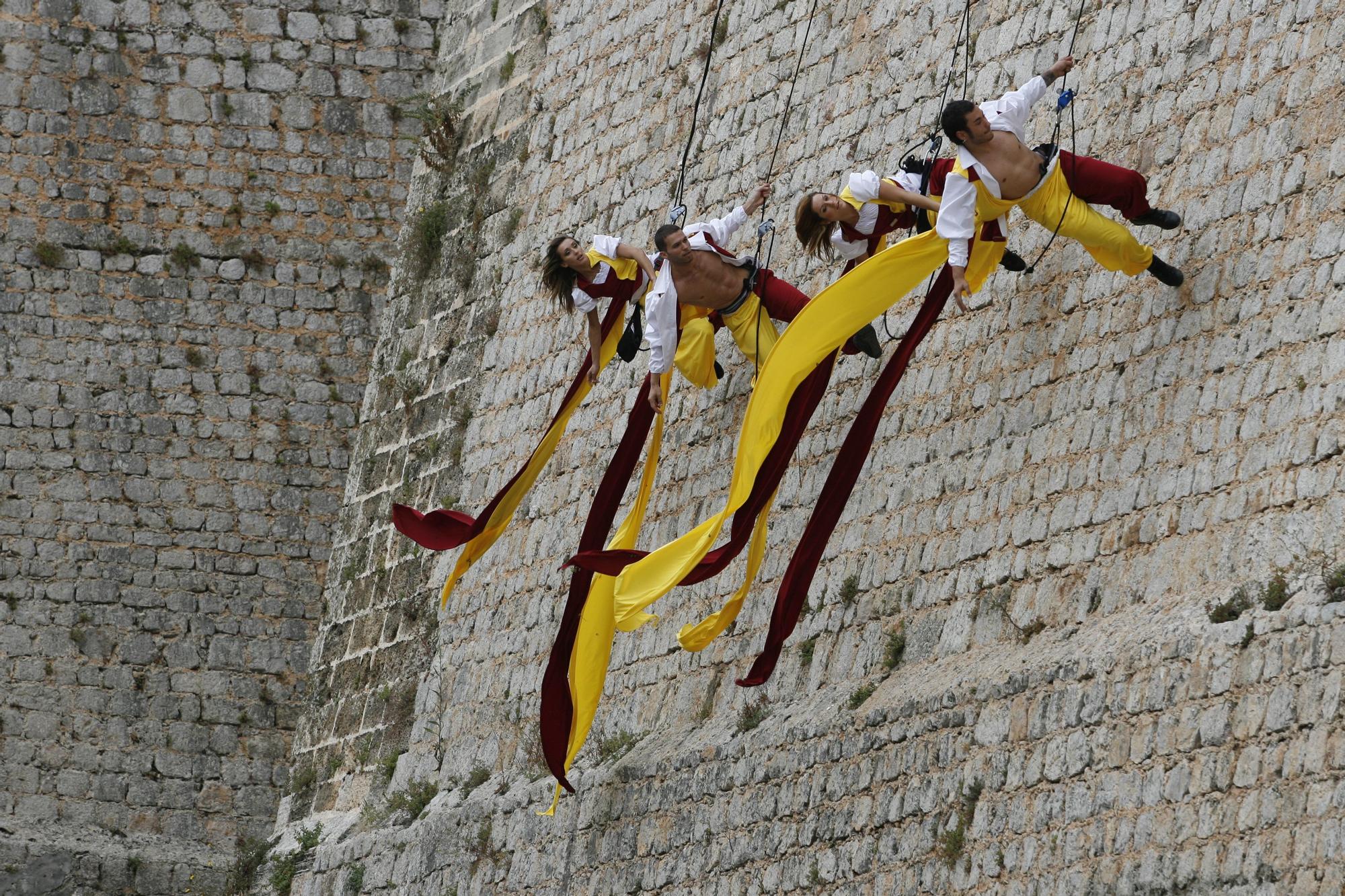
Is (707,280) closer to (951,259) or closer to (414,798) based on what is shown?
(951,259)

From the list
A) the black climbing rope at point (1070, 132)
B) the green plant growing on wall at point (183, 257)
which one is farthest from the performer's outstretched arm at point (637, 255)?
the green plant growing on wall at point (183, 257)

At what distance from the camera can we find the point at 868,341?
1023 cm

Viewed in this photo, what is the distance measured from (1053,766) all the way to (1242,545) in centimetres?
100

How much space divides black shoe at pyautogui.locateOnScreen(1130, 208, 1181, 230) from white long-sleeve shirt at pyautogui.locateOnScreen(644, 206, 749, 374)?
186 cm

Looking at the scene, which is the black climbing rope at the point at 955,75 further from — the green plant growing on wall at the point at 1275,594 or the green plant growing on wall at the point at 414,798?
the green plant growing on wall at the point at 414,798

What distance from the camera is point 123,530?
15.4m

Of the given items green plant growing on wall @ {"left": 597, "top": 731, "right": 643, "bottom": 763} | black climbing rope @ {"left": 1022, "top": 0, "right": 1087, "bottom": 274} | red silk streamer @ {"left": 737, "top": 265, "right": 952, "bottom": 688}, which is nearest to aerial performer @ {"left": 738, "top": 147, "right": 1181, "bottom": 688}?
red silk streamer @ {"left": 737, "top": 265, "right": 952, "bottom": 688}

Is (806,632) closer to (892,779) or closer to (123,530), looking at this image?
(892,779)

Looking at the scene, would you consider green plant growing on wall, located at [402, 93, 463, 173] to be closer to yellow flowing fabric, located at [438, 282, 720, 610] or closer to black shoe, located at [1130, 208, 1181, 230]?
yellow flowing fabric, located at [438, 282, 720, 610]

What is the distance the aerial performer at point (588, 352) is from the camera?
1065cm

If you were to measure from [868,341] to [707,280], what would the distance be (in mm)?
726

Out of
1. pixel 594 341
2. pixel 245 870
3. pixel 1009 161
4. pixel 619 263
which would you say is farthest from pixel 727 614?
pixel 245 870

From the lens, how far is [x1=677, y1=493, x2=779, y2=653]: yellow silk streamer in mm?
10203

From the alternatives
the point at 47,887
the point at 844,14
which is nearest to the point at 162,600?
the point at 47,887
